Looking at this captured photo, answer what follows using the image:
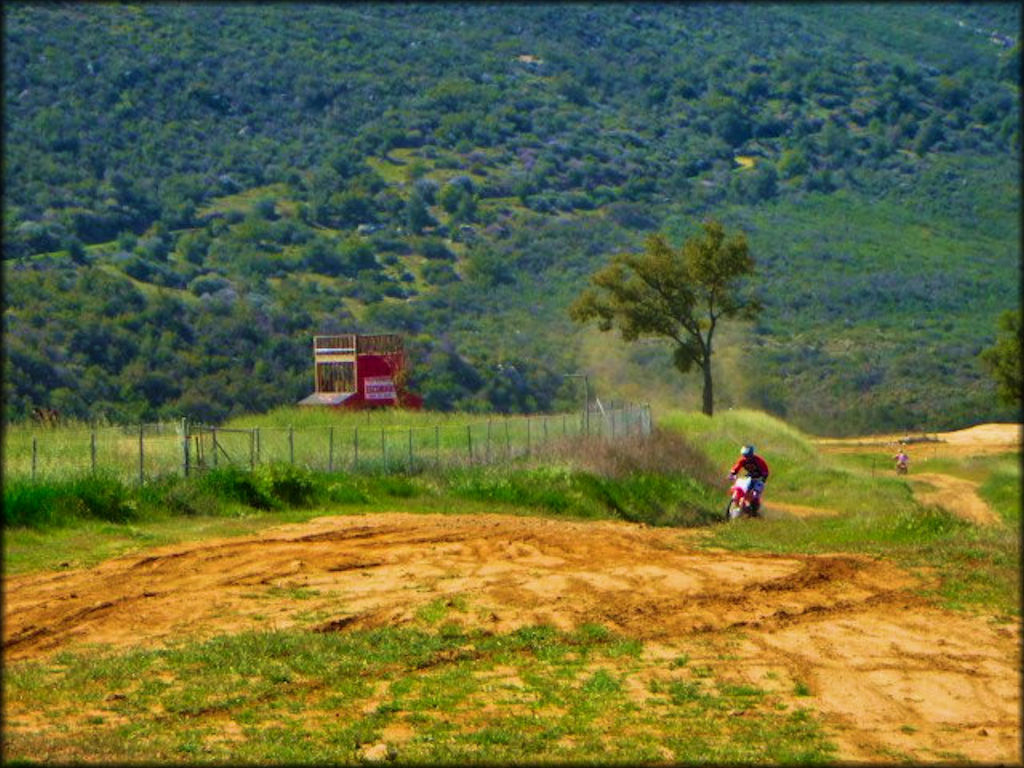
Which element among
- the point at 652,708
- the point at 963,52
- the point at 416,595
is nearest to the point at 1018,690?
the point at 652,708

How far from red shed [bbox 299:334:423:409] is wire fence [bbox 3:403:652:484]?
1126cm

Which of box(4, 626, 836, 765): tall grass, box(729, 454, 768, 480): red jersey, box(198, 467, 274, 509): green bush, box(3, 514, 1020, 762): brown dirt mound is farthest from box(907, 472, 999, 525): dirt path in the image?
box(4, 626, 836, 765): tall grass

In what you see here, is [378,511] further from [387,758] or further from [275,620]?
[387,758]

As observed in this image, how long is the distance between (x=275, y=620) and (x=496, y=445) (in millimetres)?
19587

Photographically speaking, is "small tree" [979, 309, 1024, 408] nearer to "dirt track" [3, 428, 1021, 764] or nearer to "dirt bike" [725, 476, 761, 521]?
"dirt bike" [725, 476, 761, 521]

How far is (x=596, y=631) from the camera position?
16391 millimetres

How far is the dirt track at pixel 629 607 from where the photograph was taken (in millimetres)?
13664

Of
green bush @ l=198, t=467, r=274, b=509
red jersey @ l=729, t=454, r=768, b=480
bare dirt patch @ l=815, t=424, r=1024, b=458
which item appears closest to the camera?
green bush @ l=198, t=467, r=274, b=509

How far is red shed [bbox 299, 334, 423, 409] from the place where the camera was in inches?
2096

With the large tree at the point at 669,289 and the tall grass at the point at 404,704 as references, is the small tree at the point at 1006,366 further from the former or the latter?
the tall grass at the point at 404,704

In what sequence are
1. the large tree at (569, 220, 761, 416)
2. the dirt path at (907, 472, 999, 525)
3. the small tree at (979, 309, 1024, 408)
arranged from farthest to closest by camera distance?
the large tree at (569, 220, 761, 416)
the small tree at (979, 309, 1024, 408)
the dirt path at (907, 472, 999, 525)

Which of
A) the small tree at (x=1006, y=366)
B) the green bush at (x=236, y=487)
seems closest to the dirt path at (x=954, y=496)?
the small tree at (x=1006, y=366)

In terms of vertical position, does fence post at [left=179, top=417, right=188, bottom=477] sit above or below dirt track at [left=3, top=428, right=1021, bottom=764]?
above

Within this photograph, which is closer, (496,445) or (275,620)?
(275,620)
